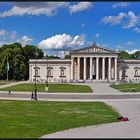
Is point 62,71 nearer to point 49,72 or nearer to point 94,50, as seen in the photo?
point 49,72

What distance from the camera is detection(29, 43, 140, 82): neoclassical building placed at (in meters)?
117

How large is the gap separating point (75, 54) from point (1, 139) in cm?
10160

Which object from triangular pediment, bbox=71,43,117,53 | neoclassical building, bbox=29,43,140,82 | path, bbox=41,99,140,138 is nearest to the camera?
path, bbox=41,99,140,138

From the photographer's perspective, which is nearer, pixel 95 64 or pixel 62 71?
pixel 95 64

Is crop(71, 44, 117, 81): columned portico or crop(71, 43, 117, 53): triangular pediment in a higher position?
crop(71, 43, 117, 53): triangular pediment

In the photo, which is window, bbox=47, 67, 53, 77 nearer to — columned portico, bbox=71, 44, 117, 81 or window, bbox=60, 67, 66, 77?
window, bbox=60, 67, 66, 77

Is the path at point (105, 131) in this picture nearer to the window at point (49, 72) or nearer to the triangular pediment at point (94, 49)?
the triangular pediment at point (94, 49)

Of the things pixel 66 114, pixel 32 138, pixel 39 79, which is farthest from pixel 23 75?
pixel 32 138

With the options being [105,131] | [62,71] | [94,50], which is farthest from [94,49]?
[105,131]

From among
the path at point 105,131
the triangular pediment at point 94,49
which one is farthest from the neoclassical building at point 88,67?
the path at point 105,131

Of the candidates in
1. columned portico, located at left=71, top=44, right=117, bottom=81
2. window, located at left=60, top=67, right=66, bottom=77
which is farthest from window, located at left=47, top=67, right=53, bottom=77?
columned portico, located at left=71, top=44, right=117, bottom=81

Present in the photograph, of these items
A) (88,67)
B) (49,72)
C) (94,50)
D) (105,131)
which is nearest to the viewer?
(105,131)

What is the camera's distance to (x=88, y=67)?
120 m

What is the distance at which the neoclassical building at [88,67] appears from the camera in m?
117
